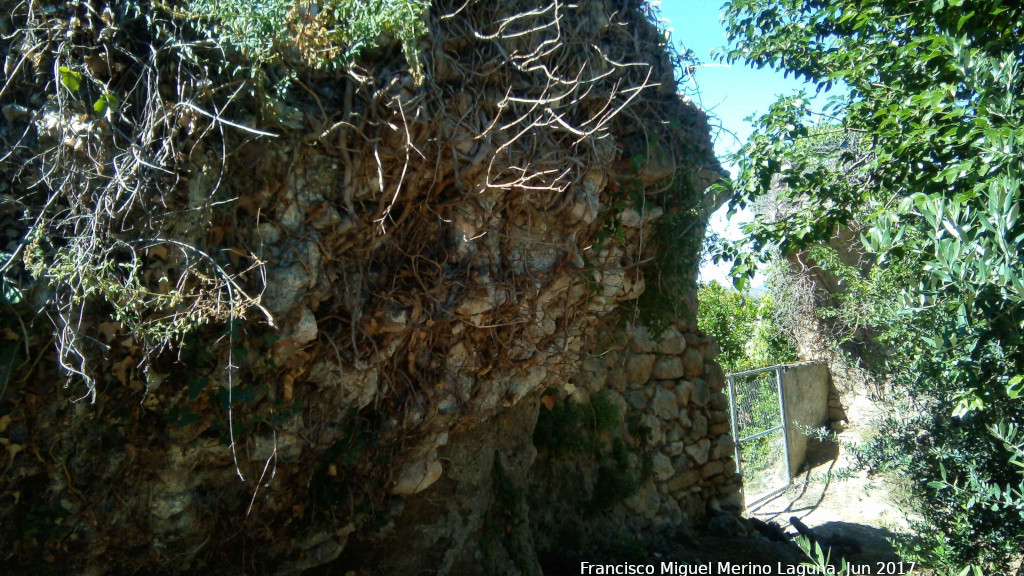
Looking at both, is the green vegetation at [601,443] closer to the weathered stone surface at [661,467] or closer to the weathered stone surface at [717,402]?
the weathered stone surface at [661,467]

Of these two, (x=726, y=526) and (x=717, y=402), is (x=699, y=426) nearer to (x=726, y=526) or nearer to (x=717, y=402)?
(x=717, y=402)

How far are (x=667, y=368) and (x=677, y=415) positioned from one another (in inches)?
15.5

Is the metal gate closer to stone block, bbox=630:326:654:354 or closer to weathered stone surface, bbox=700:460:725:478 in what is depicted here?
weathered stone surface, bbox=700:460:725:478

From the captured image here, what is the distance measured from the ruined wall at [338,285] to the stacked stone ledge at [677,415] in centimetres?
68

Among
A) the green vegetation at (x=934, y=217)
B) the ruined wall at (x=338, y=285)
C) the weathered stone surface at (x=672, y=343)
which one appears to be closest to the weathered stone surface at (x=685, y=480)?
the weathered stone surface at (x=672, y=343)

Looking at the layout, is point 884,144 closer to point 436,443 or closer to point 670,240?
point 670,240

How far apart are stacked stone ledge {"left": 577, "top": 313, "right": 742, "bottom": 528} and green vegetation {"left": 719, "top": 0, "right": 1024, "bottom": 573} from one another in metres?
1.31

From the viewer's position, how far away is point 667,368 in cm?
612

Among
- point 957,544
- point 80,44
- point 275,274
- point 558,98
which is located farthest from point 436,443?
point 957,544

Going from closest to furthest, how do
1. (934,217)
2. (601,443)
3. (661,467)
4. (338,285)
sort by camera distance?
1. (934,217)
2. (338,285)
3. (601,443)
4. (661,467)

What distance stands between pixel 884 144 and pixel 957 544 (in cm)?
204

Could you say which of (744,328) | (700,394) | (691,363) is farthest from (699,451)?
(744,328)

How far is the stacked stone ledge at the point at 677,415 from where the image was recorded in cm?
573

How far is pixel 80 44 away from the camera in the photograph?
2822mm
